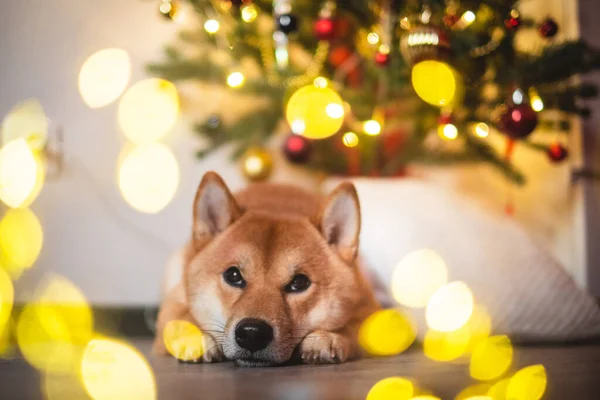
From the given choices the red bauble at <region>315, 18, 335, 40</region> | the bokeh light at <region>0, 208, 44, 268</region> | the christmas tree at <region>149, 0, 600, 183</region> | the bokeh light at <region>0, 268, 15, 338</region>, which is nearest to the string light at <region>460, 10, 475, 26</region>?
the christmas tree at <region>149, 0, 600, 183</region>

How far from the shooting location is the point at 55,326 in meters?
1.61

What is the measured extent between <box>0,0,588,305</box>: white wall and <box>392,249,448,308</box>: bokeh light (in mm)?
677

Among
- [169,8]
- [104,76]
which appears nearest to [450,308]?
[169,8]

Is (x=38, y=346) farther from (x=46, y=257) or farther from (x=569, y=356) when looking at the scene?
(x=569, y=356)

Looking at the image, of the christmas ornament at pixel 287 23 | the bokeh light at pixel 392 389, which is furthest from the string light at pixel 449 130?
the bokeh light at pixel 392 389

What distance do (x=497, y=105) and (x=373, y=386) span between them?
971 millimetres

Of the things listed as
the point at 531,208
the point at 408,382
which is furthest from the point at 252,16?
the point at 531,208

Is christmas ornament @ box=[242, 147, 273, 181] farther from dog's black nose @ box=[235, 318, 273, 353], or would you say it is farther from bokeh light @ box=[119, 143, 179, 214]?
dog's black nose @ box=[235, 318, 273, 353]

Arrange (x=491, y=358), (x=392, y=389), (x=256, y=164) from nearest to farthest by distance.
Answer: (x=392, y=389)
(x=491, y=358)
(x=256, y=164)

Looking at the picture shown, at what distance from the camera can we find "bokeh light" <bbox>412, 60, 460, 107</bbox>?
1469 millimetres

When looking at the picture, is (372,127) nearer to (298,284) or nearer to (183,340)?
(298,284)

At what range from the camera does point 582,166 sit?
2020 millimetres

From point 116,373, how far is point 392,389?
18.9 inches

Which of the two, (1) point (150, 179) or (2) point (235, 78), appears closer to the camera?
(2) point (235, 78)
